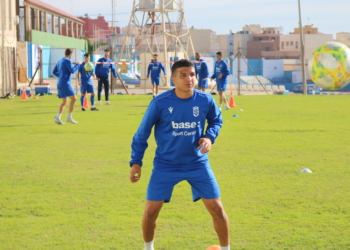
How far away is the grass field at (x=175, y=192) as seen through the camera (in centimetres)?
564

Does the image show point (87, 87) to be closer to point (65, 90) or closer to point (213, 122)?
point (65, 90)

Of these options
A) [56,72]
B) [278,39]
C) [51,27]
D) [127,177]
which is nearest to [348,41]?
[278,39]

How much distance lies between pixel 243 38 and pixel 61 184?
373 ft

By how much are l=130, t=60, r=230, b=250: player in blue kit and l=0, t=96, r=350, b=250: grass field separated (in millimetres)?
795

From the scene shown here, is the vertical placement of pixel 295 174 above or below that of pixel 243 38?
below

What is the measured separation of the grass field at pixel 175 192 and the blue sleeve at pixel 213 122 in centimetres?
118

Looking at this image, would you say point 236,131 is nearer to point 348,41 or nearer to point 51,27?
point 51,27

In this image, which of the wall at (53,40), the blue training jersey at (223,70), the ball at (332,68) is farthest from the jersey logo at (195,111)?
the wall at (53,40)

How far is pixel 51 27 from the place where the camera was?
2491 inches

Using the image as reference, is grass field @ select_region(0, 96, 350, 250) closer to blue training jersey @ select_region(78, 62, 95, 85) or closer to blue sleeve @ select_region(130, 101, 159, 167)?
blue sleeve @ select_region(130, 101, 159, 167)

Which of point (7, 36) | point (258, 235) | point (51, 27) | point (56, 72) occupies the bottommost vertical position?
point (258, 235)

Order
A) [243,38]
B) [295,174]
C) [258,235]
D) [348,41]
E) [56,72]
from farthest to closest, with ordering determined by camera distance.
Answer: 1. [243,38]
2. [348,41]
3. [56,72]
4. [295,174]
5. [258,235]

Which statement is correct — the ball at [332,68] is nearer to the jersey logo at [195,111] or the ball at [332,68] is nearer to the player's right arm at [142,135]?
the jersey logo at [195,111]

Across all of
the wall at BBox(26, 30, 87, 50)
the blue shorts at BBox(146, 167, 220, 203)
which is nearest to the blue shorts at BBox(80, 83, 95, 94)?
the blue shorts at BBox(146, 167, 220, 203)
